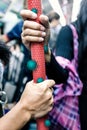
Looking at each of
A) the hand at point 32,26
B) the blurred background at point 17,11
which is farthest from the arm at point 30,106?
the blurred background at point 17,11

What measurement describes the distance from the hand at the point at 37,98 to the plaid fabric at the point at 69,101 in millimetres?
450

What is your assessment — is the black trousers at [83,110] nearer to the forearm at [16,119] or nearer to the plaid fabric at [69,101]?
the plaid fabric at [69,101]

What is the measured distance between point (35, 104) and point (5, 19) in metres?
2.06

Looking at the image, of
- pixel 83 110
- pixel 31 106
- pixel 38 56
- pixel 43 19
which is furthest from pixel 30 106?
pixel 83 110

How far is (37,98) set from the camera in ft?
3.65

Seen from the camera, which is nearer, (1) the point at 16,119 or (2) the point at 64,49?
(1) the point at 16,119

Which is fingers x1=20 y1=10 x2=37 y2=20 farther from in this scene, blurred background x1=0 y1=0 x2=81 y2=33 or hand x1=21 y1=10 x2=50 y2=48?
blurred background x1=0 y1=0 x2=81 y2=33

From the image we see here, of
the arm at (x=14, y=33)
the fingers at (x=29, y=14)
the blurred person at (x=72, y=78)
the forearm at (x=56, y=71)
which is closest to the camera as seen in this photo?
the fingers at (x=29, y=14)

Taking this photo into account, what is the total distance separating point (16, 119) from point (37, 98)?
0.28 ft

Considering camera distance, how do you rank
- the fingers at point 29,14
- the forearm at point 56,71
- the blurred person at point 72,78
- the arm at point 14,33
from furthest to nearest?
the arm at point 14,33 → the blurred person at point 72,78 → the forearm at point 56,71 → the fingers at point 29,14

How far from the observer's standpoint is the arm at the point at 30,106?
43.8 inches

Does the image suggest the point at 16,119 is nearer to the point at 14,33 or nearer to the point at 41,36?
the point at 41,36

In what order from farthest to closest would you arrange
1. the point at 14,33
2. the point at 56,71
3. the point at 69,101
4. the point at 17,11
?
the point at 17,11
the point at 14,33
the point at 69,101
the point at 56,71

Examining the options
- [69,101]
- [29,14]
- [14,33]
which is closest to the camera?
[29,14]
